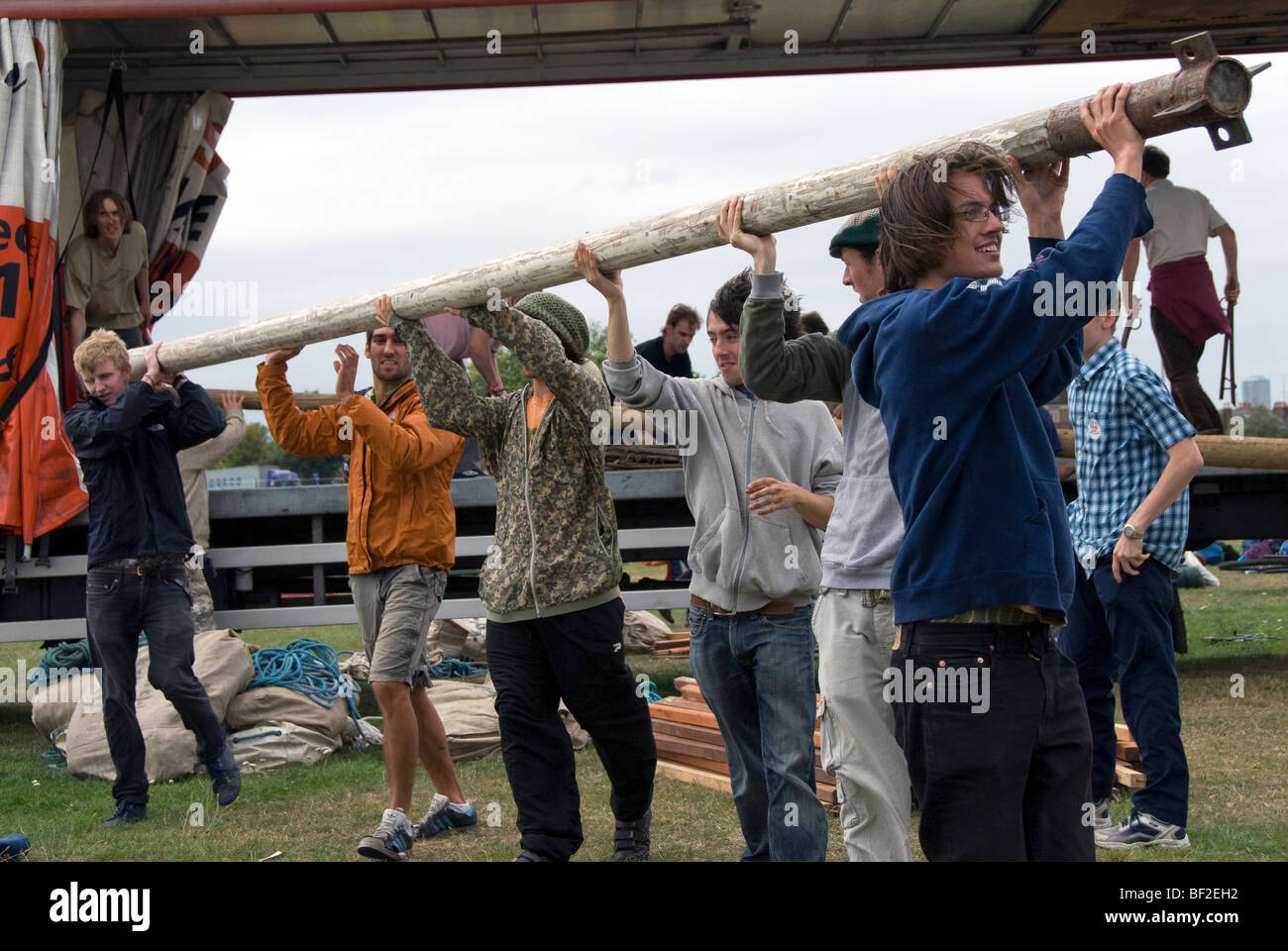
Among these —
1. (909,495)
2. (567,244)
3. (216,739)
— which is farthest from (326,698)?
(909,495)

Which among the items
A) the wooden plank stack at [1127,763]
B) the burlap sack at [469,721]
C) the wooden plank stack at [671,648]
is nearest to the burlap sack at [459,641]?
the wooden plank stack at [671,648]

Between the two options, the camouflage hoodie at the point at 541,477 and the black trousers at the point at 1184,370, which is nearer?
the camouflage hoodie at the point at 541,477

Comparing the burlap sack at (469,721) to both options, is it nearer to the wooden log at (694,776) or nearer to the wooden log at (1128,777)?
the wooden log at (694,776)

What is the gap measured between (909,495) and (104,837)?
4.23 m

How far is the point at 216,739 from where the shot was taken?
5.83 meters

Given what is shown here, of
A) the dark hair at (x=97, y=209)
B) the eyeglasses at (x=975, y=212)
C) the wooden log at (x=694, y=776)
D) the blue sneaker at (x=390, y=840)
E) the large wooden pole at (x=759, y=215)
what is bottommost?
the wooden log at (x=694, y=776)

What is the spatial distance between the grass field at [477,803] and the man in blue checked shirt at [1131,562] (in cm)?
30

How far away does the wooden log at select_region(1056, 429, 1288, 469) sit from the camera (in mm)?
7371

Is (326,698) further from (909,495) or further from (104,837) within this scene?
(909,495)

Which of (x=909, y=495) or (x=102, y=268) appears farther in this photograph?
(x=102, y=268)

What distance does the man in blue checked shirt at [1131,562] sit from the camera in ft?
15.0

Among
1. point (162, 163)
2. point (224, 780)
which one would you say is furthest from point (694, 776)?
point (162, 163)

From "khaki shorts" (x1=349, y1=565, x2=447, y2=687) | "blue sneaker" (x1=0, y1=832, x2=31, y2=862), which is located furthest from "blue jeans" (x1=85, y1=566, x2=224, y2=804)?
"khaki shorts" (x1=349, y1=565, x2=447, y2=687)

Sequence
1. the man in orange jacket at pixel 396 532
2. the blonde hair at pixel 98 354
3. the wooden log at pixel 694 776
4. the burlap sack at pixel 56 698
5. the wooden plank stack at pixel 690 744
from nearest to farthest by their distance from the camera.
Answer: the man in orange jacket at pixel 396 532, the blonde hair at pixel 98 354, the wooden log at pixel 694 776, the wooden plank stack at pixel 690 744, the burlap sack at pixel 56 698
